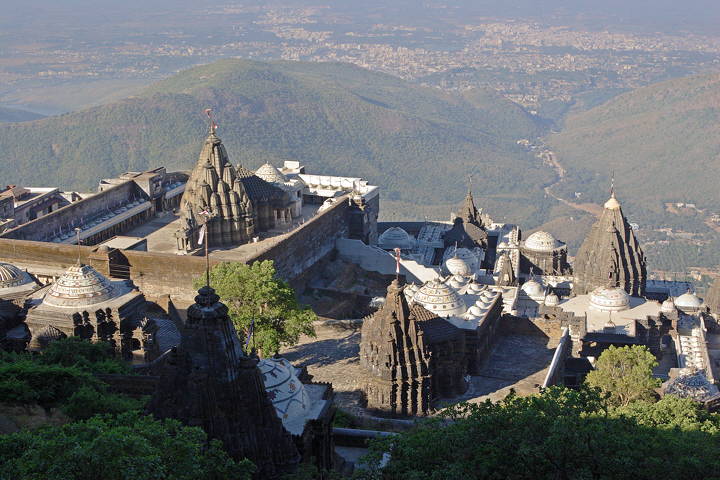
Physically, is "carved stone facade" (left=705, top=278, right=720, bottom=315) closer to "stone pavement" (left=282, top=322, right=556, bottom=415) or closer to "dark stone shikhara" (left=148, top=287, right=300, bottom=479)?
"stone pavement" (left=282, top=322, right=556, bottom=415)

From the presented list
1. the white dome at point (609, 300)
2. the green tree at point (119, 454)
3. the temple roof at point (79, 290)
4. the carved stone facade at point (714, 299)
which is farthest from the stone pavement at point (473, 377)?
the carved stone facade at point (714, 299)

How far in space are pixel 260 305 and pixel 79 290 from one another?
759 centimetres

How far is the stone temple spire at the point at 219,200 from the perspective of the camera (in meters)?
58.5

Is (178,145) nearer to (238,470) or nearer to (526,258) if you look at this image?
(526,258)

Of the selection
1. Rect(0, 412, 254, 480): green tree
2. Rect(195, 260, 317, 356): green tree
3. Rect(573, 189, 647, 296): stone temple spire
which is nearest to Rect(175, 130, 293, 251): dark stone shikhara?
Rect(195, 260, 317, 356): green tree

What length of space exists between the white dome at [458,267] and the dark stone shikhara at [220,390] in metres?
38.9

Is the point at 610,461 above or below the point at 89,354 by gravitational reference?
above

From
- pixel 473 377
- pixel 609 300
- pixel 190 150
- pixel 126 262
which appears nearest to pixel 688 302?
pixel 609 300

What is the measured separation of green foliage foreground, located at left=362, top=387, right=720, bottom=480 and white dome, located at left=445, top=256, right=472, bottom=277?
116ft

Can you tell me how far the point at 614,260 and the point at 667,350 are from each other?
8.28 metres

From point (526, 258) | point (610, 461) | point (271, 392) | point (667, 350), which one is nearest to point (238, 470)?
point (271, 392)

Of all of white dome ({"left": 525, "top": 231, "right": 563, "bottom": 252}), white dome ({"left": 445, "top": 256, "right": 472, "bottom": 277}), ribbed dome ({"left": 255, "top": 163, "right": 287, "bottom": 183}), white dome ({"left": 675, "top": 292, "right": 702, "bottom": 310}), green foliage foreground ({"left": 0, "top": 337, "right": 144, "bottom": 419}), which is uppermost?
green foliage foreground ({"left": 0, "top": 337, "right": 144, "bottom": 419})

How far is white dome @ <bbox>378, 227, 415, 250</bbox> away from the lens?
67.9 meters

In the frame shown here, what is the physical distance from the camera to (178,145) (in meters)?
170
